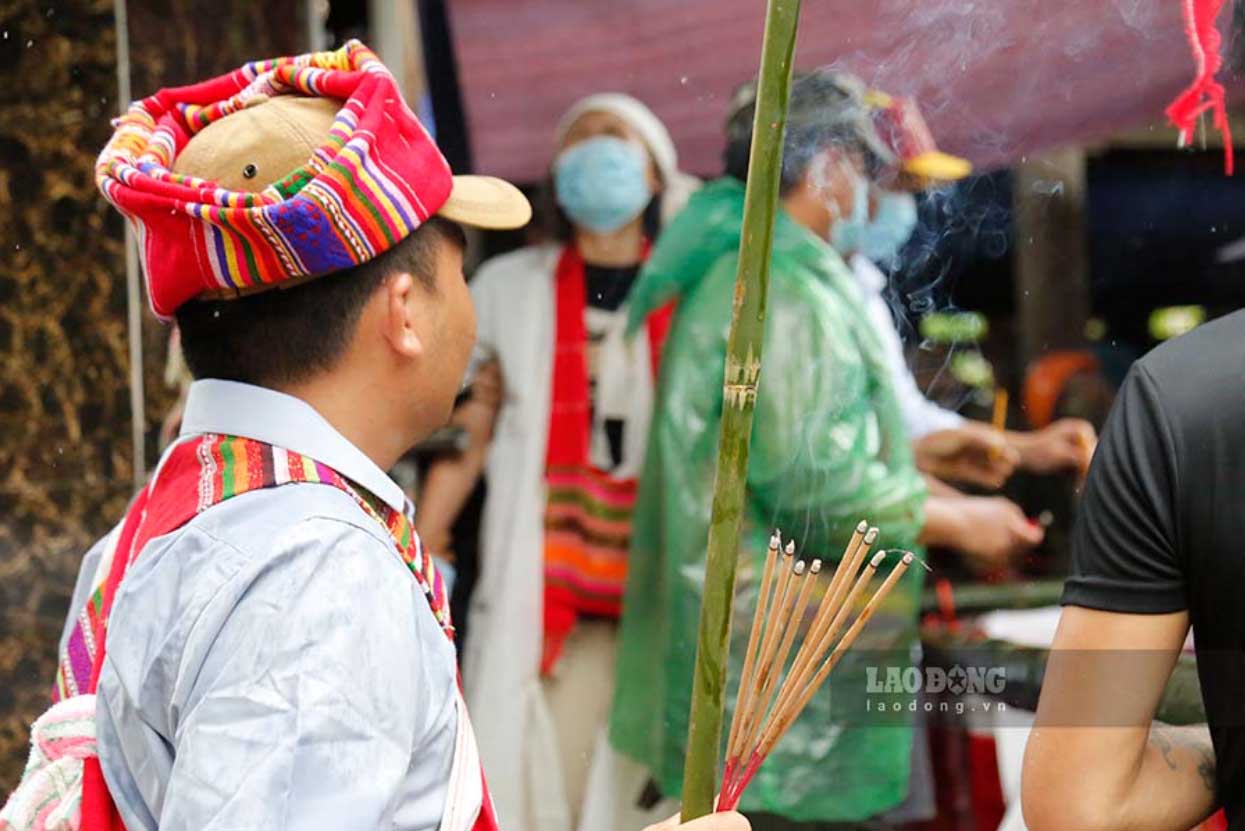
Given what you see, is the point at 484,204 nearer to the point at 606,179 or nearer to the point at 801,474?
the point at 801,474

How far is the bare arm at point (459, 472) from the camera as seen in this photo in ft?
10.4

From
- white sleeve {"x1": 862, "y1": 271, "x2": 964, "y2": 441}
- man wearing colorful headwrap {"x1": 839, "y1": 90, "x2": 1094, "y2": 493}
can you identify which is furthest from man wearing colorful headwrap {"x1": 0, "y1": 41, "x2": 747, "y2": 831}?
white sleeve {"x1": 862, "y1": 271, "x2": 964, "y2": 441}

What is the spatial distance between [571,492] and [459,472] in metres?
0.30

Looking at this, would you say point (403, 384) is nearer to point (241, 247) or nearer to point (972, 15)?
point (241, 247)

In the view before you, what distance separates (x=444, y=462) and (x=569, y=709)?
1.88 feet

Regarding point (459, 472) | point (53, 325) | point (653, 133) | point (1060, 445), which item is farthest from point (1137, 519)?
point (53, 325)

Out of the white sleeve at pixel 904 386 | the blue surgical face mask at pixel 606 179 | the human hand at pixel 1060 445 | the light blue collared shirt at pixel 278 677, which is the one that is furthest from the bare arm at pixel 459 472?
the light blue collared shirt at pixel 278 677

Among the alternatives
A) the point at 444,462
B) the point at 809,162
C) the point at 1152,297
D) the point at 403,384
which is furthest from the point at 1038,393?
the point at 403,384

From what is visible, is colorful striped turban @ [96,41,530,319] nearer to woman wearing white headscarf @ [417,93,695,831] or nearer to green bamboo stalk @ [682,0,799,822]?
green bamboo stalk @ [682,0,799,822]

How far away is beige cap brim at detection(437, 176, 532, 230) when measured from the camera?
4.89 ft

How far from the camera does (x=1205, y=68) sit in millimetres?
2016

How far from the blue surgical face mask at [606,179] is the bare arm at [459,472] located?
42 centimetres

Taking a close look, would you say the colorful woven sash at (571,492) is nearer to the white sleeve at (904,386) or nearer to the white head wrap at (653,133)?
the white head wrap at (653,133)

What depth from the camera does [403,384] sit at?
1456 millimetres
